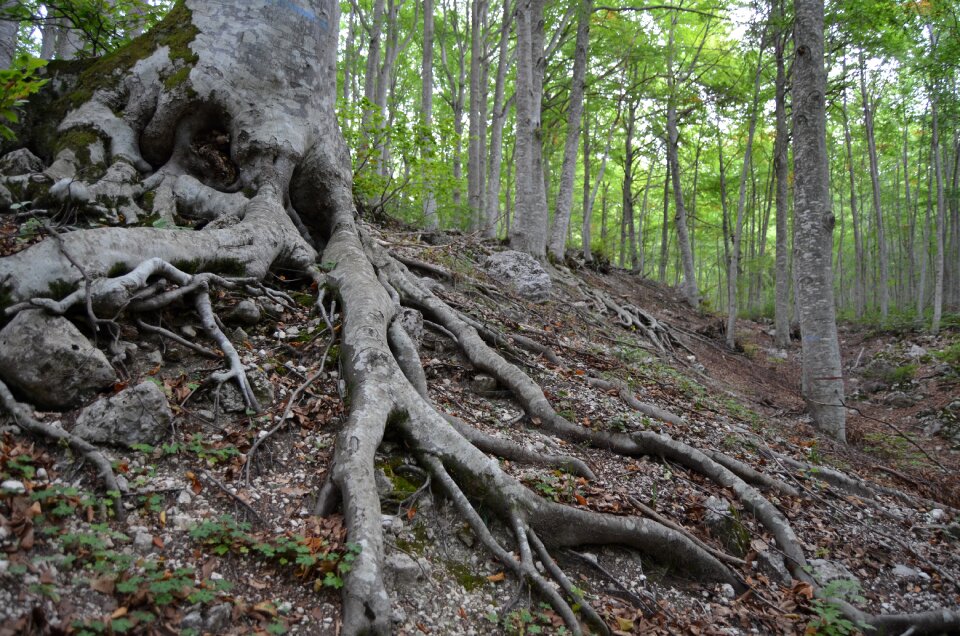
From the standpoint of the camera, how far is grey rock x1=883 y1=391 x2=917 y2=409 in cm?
1009

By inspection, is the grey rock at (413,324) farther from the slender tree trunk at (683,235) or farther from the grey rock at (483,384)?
the slender tree trunk at (683,235)

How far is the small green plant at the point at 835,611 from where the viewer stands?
3385mm

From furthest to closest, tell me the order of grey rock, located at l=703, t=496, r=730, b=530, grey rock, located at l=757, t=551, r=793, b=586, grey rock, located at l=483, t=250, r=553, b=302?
grey rock, located at l=483, t=250, r=553, b=302
grey rock, located at l=703, t=496, r=730, b=530
grey rock, located at l=757, t=551, r=793, b=586

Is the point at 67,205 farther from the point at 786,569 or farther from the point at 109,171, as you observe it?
the point at 786,569

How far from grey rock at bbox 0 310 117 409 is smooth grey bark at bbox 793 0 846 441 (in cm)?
802

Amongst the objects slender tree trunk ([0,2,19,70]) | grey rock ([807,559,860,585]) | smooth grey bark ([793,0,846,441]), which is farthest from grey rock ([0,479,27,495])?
smooth grey bark ([793,0,846,441])

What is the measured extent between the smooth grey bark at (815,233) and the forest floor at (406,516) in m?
0.68

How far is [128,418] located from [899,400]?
41.8 ft

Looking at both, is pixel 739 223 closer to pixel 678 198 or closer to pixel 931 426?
pixel 931 426

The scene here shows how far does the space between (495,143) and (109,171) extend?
1418 centimetres

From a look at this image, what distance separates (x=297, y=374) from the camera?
13.2 ft

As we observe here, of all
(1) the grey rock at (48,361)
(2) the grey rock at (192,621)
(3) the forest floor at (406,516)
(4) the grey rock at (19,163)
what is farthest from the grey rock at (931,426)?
(4) the grey rock at (19,163)

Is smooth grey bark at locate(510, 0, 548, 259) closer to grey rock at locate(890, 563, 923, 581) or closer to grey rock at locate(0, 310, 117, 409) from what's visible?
grey rock at locate(890, 563, 923, 581)

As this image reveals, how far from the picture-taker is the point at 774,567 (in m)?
3.99
